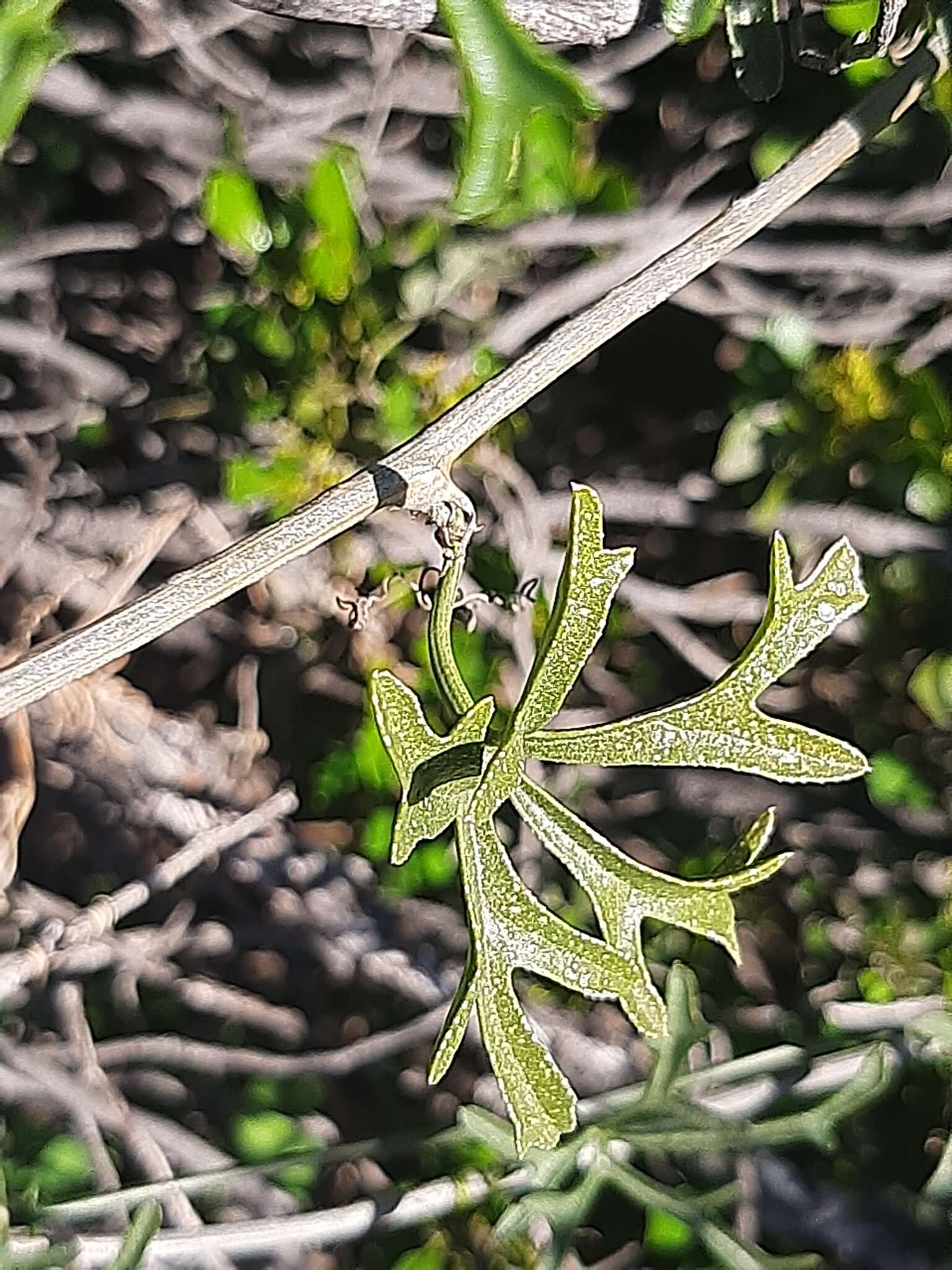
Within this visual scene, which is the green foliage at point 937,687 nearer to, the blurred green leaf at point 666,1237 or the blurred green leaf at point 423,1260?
the blurred green leaf at point 666,1237

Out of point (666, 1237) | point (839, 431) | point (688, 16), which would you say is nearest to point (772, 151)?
point (839, 431)

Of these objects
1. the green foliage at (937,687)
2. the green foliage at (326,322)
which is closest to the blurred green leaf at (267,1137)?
the green foliage at (326,322)

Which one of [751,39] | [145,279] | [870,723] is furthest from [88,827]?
[751,39]

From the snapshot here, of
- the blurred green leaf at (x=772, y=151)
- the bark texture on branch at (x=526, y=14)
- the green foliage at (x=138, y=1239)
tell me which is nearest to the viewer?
the bark texture on branch at (x=526, y=14)

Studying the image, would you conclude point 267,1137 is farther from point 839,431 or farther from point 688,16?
point 688,16

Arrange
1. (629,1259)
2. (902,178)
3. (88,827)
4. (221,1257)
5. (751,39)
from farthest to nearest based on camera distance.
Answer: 1. (88,827)
2. (629,1259)
3. (221,1257)
4. (902,178)
5. (751,39)

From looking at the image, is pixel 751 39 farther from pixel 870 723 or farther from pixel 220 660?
pixel 220 660
